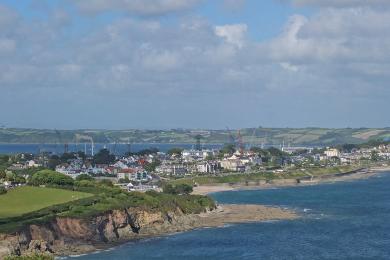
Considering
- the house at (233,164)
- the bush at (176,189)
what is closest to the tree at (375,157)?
the house at (233,164)

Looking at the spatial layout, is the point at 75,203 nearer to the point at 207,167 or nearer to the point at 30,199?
the point at 30,199

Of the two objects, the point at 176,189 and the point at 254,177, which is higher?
the point at 176,189

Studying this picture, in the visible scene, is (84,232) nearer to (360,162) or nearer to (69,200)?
(69,200)

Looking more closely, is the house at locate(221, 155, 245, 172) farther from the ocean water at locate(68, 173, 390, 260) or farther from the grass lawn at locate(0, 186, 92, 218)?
the grass lawn at locate(0, 186, 92, 218)

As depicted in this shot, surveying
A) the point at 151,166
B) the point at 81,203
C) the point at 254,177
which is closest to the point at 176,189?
the point at 81,203

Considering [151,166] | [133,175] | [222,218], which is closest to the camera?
[222,218]

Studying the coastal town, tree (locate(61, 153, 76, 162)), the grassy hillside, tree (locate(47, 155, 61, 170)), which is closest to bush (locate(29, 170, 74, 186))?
the grassy hillside
